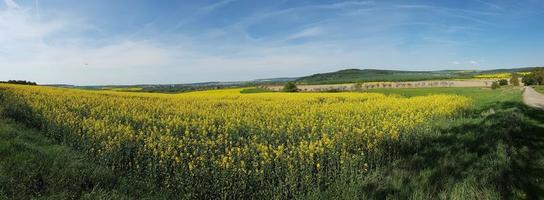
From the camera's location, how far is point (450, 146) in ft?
28.9

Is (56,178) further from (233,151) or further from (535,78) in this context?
(535,78)

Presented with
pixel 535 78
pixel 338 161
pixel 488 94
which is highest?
pixel 338 161

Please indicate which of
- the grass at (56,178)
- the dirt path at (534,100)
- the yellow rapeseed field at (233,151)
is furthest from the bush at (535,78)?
the grass at (56,178)

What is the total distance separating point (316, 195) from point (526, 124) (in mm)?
9858

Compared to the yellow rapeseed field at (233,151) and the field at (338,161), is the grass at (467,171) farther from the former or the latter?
the yellow rapeseed field at (233,151)

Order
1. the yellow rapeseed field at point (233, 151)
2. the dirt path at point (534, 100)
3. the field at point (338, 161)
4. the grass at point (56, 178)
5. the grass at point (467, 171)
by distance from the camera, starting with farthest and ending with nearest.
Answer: the dirt path at point (534, 100)
the yellow rapeseed field at point (233, 151)
the field at point (338, 161)
the grass at point (56, 178)
the grass at point (467, 171)

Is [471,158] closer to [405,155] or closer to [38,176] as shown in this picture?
[405,155]

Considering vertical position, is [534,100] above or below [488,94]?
above

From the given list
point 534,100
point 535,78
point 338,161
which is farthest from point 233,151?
point 535,78

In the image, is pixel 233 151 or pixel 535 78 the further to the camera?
pixel 535 78

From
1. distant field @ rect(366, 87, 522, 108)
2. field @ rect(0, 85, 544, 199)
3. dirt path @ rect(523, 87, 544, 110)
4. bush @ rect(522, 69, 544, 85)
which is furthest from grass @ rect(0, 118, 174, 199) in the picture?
bush @ rect(522, 69, 544, 85)

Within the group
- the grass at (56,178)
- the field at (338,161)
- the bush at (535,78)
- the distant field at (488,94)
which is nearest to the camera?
the grass at (56,178)

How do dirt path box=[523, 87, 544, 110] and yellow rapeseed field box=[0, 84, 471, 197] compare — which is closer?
yellow rapeseed field box=[0, 84, 471, 197]

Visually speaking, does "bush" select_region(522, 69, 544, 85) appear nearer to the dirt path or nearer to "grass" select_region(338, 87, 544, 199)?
the dirt path
